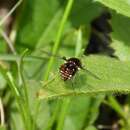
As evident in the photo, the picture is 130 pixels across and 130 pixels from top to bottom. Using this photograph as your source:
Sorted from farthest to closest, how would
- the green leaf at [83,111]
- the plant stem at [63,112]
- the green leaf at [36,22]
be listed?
1. the green leaf at [36,22]
2. the green leaf at [83,111]
3. the plant stem at [63,112]

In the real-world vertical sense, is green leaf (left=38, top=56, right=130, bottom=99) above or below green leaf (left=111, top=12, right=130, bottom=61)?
above

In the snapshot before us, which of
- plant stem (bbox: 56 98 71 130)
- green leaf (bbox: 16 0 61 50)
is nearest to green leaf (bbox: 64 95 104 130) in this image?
plant stem (bbox: 56 98 71 130)

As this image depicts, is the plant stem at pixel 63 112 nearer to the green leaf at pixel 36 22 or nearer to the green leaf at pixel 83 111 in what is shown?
the green leaf at pixel 83 111

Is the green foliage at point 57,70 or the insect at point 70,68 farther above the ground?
the insect at point 70,68

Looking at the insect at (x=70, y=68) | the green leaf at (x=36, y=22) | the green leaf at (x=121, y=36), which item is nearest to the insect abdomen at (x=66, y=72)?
the insect at (x=70, y=68)

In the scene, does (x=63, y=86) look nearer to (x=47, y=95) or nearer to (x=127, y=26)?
(x=47, y=95)

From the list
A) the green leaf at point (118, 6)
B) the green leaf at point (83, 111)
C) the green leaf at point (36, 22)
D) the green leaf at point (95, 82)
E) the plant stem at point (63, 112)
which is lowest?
the green leaf at point (83, 111)

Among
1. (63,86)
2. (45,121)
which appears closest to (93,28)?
(45,121)

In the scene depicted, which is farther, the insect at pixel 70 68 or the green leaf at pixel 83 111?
the green leaf at pixel 83 111

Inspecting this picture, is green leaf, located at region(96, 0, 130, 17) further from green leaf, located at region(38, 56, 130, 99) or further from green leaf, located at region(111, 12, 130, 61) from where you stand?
green leaf, located at region(111, 12, 130, 61)
